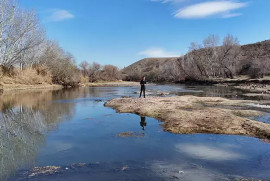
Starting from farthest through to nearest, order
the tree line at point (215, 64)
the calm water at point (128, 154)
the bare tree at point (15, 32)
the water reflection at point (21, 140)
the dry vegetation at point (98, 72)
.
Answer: the dry vegetation at point (98, 72) < the tree line at point (215, 64) < the bare tree at point (15, 32) < the water reflection at point (21, 140) < the calm water at point (128, 154)

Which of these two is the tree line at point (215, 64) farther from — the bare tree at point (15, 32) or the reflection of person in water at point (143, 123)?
the reflection of person in water at point (143, 123)

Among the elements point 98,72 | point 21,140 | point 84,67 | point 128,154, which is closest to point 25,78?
point 84,67

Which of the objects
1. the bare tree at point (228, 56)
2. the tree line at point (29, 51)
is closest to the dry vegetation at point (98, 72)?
the tree line at point (29, 51)

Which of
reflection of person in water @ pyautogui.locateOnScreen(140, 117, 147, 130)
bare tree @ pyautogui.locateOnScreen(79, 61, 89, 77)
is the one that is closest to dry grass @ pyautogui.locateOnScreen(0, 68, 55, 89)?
bare tree @ pyautogui.locateOnScreen(79, 61, 89, 77)

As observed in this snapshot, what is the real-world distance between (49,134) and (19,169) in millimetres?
4892

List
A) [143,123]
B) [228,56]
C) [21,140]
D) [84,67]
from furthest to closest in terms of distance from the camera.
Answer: [84,67]
[228,56]
[143,123]
[21,140]

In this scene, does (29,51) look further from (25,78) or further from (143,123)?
(143,123)

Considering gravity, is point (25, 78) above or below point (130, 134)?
above

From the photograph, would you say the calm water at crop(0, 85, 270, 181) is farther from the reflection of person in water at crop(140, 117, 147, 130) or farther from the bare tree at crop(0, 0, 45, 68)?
the bare tree at crop(0, 0, 45, 68)

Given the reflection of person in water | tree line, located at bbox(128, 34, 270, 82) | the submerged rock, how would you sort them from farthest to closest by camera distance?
tree line, located at bbox(128, 34, 270, 82) → the reflection of person in water → the submerged rock

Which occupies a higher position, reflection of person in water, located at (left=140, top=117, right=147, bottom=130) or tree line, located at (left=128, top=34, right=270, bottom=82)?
tree line, located at (left=128, top=34, right=270, bottom=82)

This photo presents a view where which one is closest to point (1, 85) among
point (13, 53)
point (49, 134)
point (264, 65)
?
point (13, 53)

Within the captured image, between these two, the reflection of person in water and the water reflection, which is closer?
the water reflection

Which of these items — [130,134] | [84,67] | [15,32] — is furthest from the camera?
[84,67]
